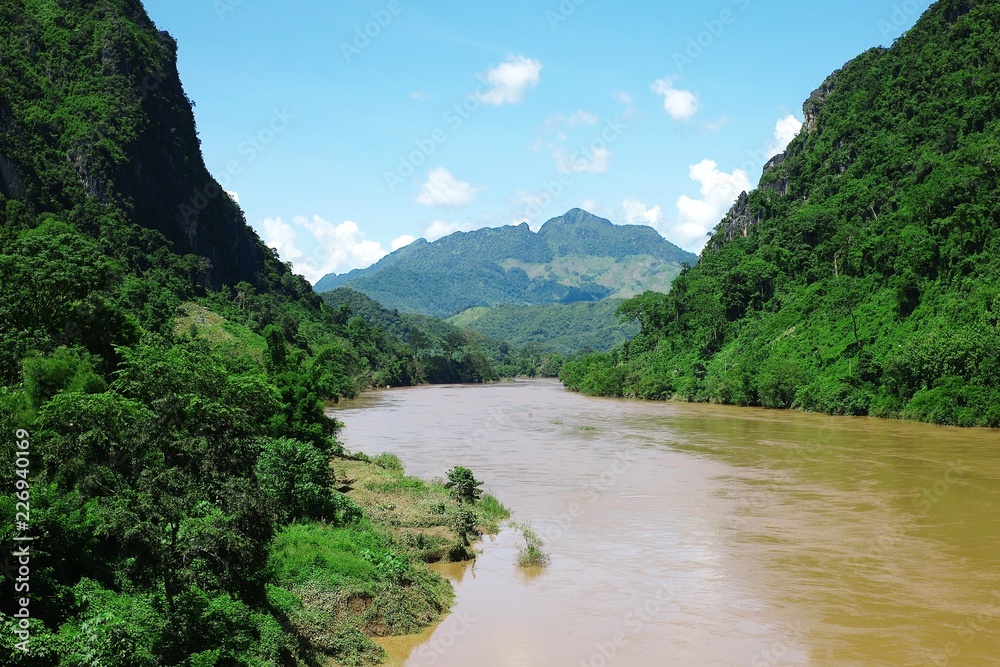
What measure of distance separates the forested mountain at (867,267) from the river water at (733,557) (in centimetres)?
1622

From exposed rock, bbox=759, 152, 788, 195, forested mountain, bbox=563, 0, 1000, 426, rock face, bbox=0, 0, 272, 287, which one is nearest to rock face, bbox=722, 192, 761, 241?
forested mountain, bbox=563, 0, 1000, 426

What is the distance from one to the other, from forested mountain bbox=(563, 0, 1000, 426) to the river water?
53.2 feet

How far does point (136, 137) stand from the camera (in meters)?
122

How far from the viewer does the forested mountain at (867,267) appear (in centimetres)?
7006

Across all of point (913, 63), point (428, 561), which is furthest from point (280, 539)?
point (913, 63)

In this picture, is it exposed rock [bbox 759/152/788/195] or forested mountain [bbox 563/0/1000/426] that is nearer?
forested mountain [bbox 563/0/1000/426]

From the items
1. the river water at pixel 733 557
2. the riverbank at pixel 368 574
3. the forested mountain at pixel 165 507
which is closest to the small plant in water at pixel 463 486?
the forested mountain at pixel 165 507

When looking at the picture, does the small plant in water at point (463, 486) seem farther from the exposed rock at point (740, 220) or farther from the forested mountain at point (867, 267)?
the exposed rock at point (740, 220)

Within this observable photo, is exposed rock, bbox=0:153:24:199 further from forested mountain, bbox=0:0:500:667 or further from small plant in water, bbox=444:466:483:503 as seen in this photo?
small plant in water, bbox=444:466:483:503

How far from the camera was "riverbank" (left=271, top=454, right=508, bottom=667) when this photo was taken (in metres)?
17.3

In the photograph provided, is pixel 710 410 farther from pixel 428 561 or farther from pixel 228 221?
pixel 228 221

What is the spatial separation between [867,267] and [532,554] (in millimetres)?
80034

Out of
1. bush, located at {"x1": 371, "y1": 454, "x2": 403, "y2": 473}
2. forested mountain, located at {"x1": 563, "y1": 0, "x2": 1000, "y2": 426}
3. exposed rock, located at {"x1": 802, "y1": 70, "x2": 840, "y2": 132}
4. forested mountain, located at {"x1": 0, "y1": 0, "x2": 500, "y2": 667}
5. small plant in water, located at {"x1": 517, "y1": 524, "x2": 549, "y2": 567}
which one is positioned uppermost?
exposed rock, located at {"x1": 802, "y1": 70, "x2": 840, "y2": 132}

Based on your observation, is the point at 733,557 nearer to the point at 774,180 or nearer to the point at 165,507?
the point at 165,507
